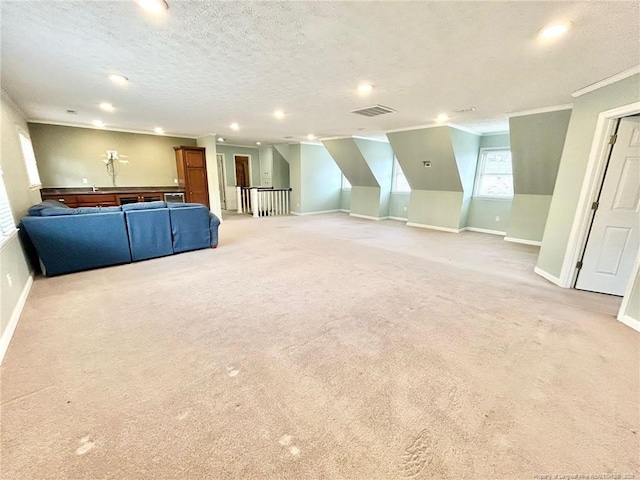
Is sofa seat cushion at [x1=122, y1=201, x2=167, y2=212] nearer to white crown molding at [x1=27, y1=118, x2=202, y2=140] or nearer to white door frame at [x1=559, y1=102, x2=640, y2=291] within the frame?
white crown molding at [x1=27, y1=118, x2=202, y2=140]

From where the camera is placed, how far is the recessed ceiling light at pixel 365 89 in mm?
Answer: 3080

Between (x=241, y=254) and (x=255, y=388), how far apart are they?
9.97ft

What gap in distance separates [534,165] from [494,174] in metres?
1.45

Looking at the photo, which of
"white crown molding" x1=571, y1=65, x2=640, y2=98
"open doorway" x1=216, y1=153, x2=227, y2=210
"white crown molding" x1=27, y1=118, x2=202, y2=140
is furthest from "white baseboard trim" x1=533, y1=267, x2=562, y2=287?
"open doorway" x1=216, y1=153, x2=227, y2=210

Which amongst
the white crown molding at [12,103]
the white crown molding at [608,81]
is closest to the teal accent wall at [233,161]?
the white crown molding at [12,103]

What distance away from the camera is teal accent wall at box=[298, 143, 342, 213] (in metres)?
8.58

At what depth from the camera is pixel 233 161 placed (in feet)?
31.6

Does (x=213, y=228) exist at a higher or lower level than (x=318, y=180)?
lower

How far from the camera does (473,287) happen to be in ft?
10.6

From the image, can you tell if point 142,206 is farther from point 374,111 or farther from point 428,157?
point 428,157

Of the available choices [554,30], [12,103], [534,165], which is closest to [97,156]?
[12,103]

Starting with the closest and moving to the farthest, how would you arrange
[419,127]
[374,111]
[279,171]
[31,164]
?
[374,111] → [31,164] → [419,127] → [279,171]

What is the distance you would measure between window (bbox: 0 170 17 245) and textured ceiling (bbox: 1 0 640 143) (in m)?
1.32

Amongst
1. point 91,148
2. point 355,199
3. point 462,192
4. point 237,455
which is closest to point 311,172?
point 355,199
